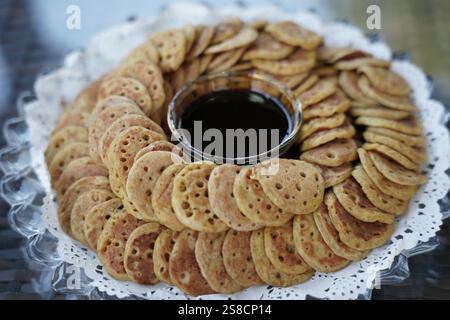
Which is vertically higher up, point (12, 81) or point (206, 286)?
point (12, 81)

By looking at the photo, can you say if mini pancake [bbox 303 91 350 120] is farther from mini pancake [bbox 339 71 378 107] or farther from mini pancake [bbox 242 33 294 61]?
mini pancake [bbox 242 33 294 61]

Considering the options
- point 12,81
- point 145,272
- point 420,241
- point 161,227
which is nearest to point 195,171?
point 161,227

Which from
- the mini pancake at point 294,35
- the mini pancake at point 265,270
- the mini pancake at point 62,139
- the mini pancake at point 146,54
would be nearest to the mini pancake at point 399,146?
the mini pancake at point 294,35

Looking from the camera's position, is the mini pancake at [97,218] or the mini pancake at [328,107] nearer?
the mini pancake at [97,218]

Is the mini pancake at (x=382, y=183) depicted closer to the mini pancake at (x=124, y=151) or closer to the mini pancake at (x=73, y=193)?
the mini pancake at (x=124, y=151)

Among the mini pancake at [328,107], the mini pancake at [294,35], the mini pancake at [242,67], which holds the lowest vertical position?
the mini pancake at [328,107]
